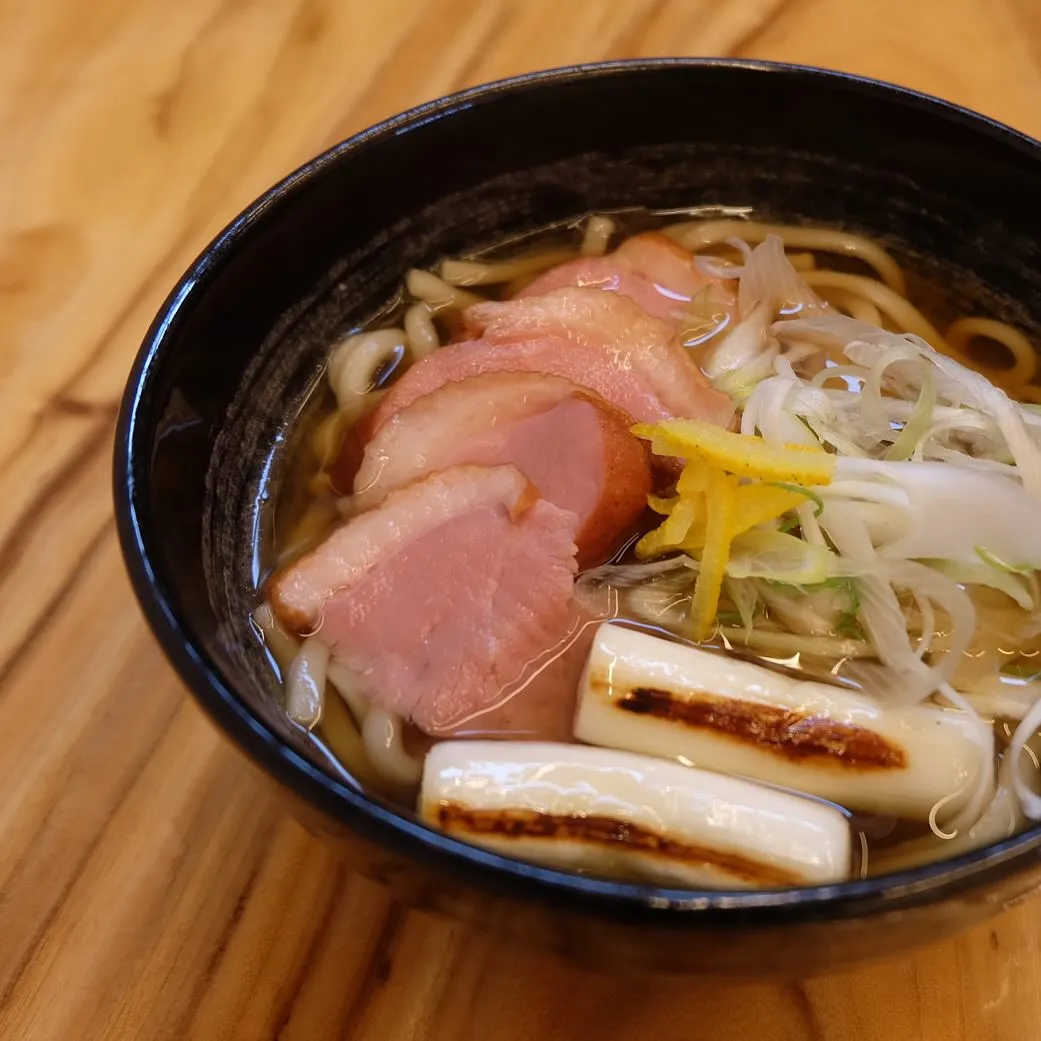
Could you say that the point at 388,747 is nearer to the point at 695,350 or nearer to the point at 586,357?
the point at 586,357

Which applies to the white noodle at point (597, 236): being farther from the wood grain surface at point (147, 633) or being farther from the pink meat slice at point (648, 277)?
the wood grain surface at point (147, 633)

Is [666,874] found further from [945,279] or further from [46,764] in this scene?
[945,279]

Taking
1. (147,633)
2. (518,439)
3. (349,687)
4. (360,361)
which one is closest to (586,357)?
(518,439)

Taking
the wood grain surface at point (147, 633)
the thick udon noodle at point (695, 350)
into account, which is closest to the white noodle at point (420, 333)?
the thick udon noodle at point (695, 350)

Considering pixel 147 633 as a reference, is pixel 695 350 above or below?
above

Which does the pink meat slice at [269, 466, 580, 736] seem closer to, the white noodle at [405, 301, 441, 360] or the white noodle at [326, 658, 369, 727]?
the white noodle at [326, 658, 369, 727]

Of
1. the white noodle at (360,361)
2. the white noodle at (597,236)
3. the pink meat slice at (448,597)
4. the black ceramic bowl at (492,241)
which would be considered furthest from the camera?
the white noodle at (597,236)
